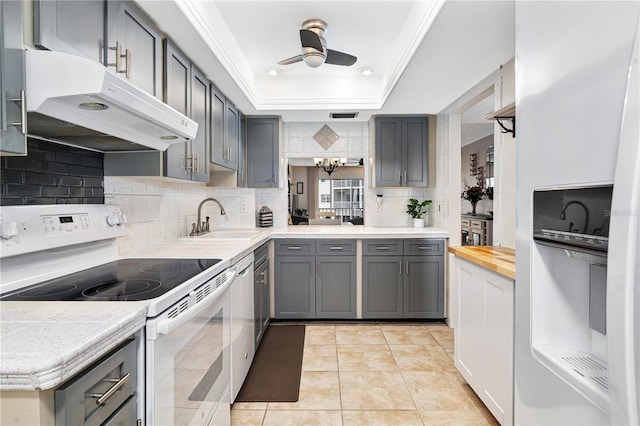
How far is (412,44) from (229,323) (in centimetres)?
207

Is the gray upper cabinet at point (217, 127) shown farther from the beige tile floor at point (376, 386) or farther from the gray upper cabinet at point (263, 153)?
the beige tile floor at point (376, 386)

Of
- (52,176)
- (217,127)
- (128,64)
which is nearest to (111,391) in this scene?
(52,176)

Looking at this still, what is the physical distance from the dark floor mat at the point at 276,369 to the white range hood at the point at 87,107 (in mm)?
1728

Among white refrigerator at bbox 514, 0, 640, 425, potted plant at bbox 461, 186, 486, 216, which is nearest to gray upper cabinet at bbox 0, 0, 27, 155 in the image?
white refrigerator at bbox 514, 0, 640, 425

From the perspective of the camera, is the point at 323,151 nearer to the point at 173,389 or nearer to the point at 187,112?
the point at 187,112

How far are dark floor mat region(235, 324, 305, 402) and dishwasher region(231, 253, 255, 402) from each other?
0.30ft

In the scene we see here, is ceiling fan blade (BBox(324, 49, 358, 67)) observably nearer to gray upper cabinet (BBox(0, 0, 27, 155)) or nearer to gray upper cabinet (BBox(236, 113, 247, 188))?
gray upper cabinet (BBox(236, 113, 247, 188))

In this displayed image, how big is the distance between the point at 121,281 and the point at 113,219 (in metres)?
0.54

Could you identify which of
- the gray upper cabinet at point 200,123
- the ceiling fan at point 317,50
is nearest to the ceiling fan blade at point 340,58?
the ceiling fan at point 317,50

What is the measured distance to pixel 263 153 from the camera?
374cm

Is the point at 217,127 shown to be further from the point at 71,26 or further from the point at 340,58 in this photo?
the point at 71,26

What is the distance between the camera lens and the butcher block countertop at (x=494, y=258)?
1.61 m

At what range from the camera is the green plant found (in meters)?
3.81

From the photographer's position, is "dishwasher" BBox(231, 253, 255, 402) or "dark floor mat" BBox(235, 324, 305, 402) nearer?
"dishwasher" BBox(231, 253, 255, 402)
